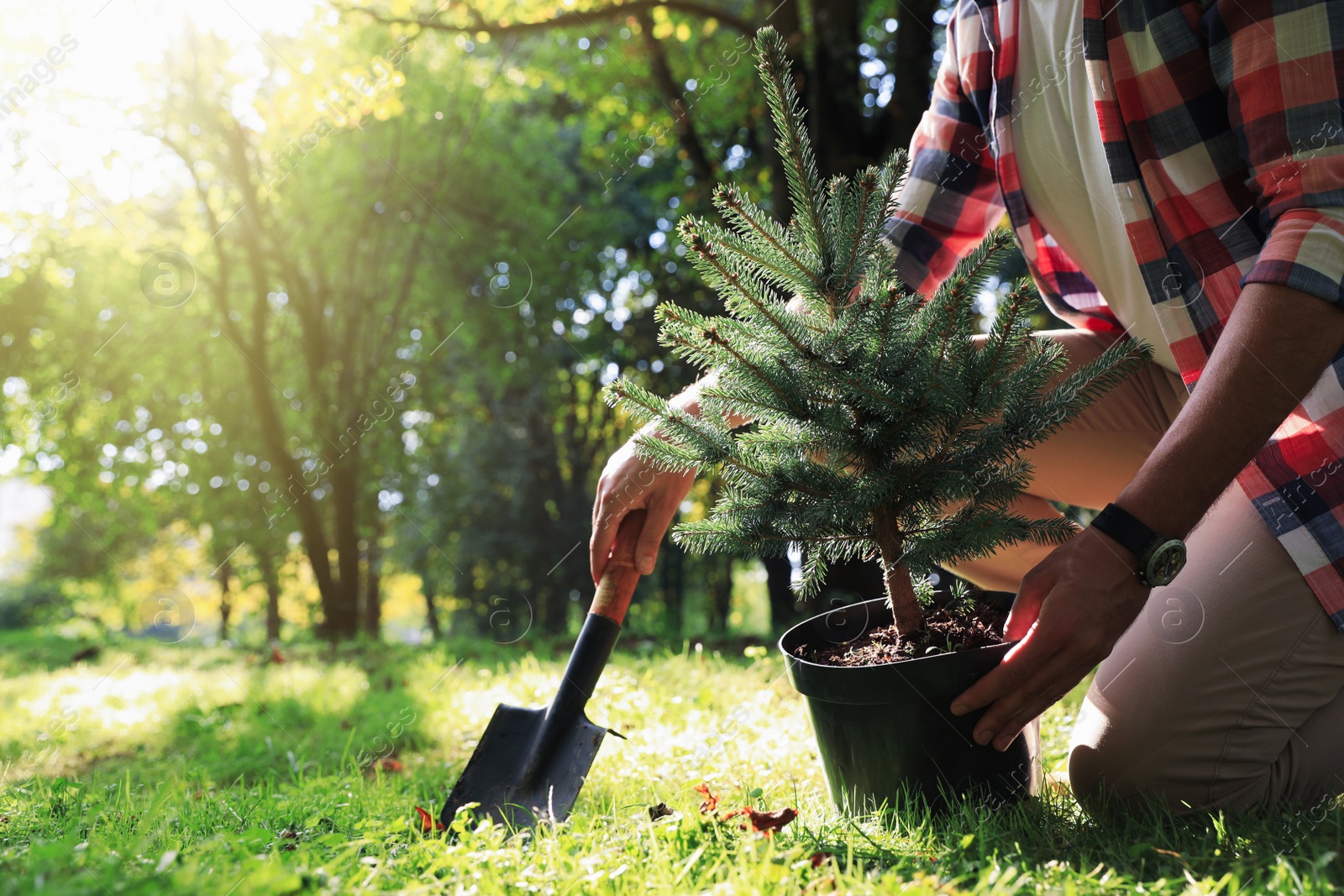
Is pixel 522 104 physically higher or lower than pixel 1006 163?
higher

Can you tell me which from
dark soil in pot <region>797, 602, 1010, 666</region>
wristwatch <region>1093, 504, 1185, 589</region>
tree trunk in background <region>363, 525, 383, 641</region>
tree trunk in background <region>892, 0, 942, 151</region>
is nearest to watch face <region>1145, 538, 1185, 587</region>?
wristwatch <region>1093, 504, 1185, 589</region>

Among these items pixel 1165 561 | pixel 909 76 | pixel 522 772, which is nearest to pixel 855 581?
pixel 909 76

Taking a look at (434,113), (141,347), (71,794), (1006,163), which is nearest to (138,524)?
(141,347)

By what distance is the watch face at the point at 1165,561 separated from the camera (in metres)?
1.45

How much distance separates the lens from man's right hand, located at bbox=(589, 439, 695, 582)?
2.09 m

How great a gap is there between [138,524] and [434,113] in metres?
10.8

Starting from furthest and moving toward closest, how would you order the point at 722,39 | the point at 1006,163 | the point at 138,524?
the point at 138,524 → the point at 722,39 → the point at 1006,163

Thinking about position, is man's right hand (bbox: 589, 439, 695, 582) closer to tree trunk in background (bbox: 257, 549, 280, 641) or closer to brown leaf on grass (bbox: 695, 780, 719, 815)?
brown leaf on grass (bbox: 695, 780, 719, 815)

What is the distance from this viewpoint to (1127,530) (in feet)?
4.83

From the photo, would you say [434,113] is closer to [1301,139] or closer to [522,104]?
[522,104]

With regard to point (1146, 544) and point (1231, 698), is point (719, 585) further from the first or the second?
point (1146, 544)

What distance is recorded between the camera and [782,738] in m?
2.62

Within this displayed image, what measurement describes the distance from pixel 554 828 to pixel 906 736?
29.2 inches

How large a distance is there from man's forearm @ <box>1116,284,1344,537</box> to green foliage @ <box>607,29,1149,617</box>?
192 mm
